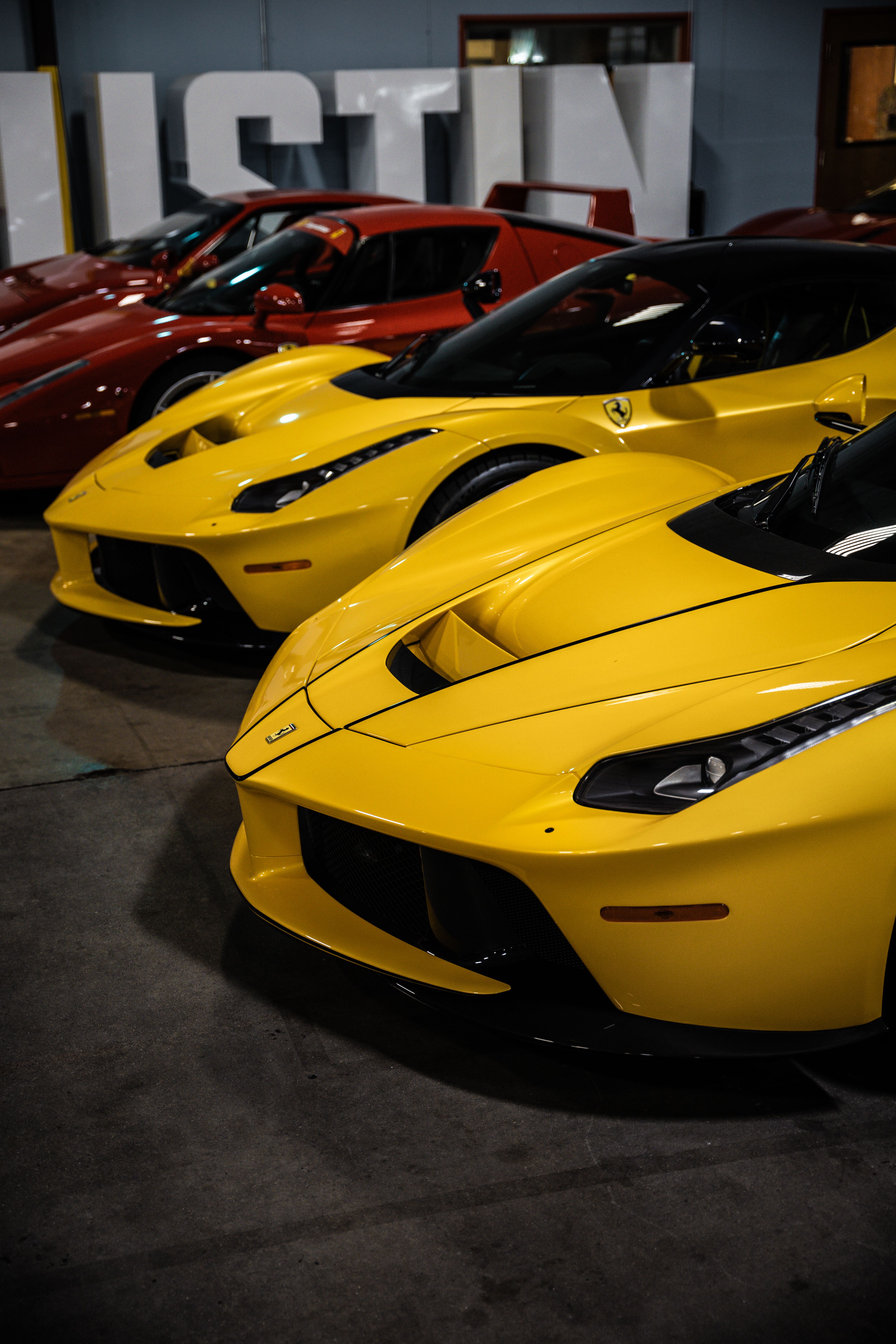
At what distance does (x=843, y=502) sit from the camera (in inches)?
87.3

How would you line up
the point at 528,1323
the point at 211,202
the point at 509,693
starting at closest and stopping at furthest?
the point at 528,1323
the point at 509,693
the point at 211,202

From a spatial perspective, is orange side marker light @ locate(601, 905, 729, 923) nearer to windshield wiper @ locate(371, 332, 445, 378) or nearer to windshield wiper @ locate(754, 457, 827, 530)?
windshield wiper @ locate(754, 457, 827, 530)

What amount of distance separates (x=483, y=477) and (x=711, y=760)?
6.14ft

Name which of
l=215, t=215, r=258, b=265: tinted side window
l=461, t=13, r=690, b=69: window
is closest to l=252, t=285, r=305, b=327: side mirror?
l=215, t=215, r=258, b=265: tinted side window

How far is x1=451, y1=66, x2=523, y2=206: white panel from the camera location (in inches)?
393

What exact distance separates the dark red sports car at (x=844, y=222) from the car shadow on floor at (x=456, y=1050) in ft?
18.5

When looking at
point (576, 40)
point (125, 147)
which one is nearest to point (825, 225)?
point (576, 40)

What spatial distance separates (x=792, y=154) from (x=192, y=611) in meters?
10.5

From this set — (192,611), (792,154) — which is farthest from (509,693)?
(792,154)

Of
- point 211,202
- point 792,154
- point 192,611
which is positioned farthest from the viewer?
point 792,154

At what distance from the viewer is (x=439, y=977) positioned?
178 centimetres

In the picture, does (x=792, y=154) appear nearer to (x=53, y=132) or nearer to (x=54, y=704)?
(x=53, y=132)

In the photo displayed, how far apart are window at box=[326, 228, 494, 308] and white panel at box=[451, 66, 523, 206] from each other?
4.79 meters

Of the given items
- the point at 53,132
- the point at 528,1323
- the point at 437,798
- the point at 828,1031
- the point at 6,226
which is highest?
the point at 53,132
